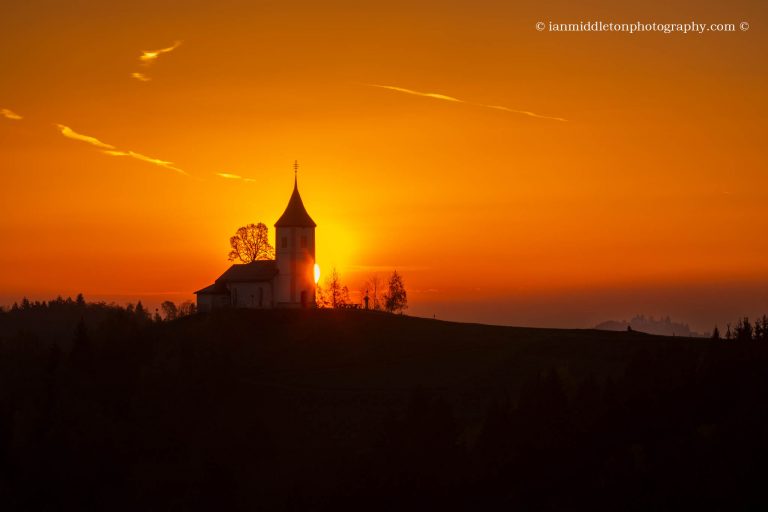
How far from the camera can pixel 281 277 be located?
121 m

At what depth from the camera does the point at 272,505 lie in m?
89.0

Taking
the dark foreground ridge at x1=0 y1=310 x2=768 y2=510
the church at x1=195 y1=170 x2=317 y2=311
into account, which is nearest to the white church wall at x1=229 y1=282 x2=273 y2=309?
the church at x1=195 y1=170 x2=317 y2=311

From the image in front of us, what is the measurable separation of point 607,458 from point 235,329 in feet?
144

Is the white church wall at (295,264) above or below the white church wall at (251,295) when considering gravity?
above

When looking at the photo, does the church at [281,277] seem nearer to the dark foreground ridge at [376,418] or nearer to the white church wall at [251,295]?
the white church wall at [251,295]

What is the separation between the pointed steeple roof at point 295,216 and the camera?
122 meters

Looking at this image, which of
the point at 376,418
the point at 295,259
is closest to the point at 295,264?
the point at 295,259

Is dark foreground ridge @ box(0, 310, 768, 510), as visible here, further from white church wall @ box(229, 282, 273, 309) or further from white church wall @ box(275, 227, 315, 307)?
white church wall @ box(229, 282, 273, 309)

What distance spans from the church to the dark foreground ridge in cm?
508

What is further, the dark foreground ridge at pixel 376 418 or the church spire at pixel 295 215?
the church spire at pixel 295 215

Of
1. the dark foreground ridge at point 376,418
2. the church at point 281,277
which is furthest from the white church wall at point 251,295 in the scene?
the dark foreground ridge at point 376,418

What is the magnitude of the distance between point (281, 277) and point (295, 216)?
275 inches

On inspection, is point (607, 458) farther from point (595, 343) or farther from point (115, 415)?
point (115, 415)

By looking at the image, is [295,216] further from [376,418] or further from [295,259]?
[376,418]
